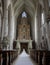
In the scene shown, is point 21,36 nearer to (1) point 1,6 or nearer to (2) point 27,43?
(2) point 27,43

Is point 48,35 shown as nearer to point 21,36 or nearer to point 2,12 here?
point 2,12

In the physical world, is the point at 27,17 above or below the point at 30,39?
above

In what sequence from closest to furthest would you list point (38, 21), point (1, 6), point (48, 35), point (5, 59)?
point (5, 59), point (48, 35), point (1, 6), point (38, 21)

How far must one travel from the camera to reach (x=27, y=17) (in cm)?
4500

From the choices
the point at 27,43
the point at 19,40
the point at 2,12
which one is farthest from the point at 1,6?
the point at 27,43

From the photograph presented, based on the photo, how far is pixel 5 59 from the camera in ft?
27.1

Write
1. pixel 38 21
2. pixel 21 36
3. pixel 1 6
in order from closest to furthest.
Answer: pixel 1 6 → pixel 38 21 → pixel 21 36

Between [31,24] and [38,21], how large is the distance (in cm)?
1113

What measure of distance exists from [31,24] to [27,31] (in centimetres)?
211

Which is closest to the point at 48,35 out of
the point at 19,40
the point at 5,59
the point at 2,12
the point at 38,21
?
the point at 2,12

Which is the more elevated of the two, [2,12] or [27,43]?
[2,12]

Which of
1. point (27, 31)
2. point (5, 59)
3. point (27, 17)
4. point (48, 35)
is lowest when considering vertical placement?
point (5, 59)

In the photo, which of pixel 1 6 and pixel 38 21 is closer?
pixel 1 6

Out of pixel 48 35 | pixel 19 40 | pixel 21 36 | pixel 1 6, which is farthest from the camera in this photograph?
pixel 21 36
